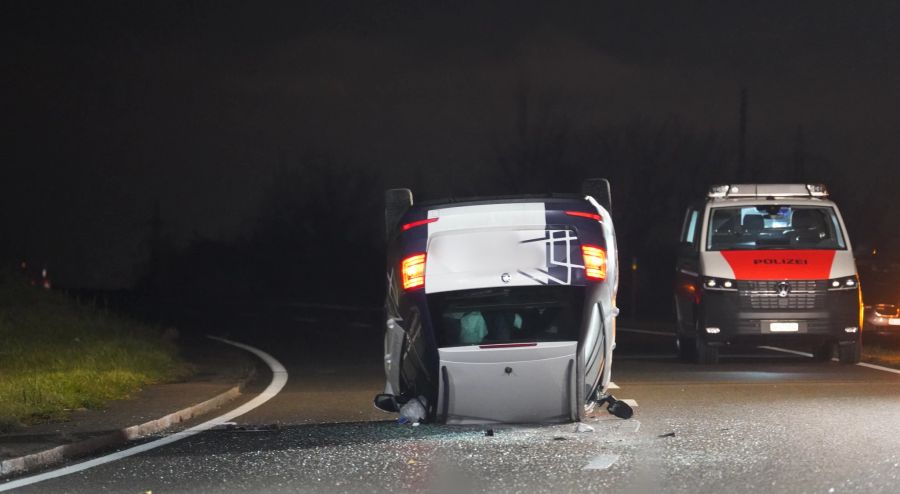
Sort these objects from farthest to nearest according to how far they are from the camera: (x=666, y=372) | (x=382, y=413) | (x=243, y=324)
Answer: (x=243, y=324) < (x=666, y=372) < (x=382, y=413)

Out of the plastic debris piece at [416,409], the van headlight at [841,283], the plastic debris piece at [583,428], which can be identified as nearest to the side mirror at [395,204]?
the plastic debris piece at [416,409]

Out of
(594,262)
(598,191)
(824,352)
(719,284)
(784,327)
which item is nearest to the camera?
(594,262)

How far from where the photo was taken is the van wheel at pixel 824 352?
739 inches

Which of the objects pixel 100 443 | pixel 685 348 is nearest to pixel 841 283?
pixel 685 348

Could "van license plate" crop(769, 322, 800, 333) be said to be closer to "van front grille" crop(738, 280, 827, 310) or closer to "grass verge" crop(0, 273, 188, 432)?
"van front grille" crop(738, 280, 827, 310)

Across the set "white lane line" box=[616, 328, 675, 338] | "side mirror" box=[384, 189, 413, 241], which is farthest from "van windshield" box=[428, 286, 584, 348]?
"white lane line" box=[616, 328, 675, 338]

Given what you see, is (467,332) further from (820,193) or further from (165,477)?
(820,193)

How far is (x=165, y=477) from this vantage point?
9.18 metres

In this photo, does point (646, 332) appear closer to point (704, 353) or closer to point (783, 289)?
point (704, 353)

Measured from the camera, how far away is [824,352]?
61.7 feet

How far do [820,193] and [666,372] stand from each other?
3.31 m

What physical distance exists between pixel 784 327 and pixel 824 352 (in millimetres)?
2033

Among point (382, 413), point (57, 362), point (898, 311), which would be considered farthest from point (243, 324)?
point (382, 413)

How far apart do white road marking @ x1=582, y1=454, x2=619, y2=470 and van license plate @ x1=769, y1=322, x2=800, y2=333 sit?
26.0 feet
